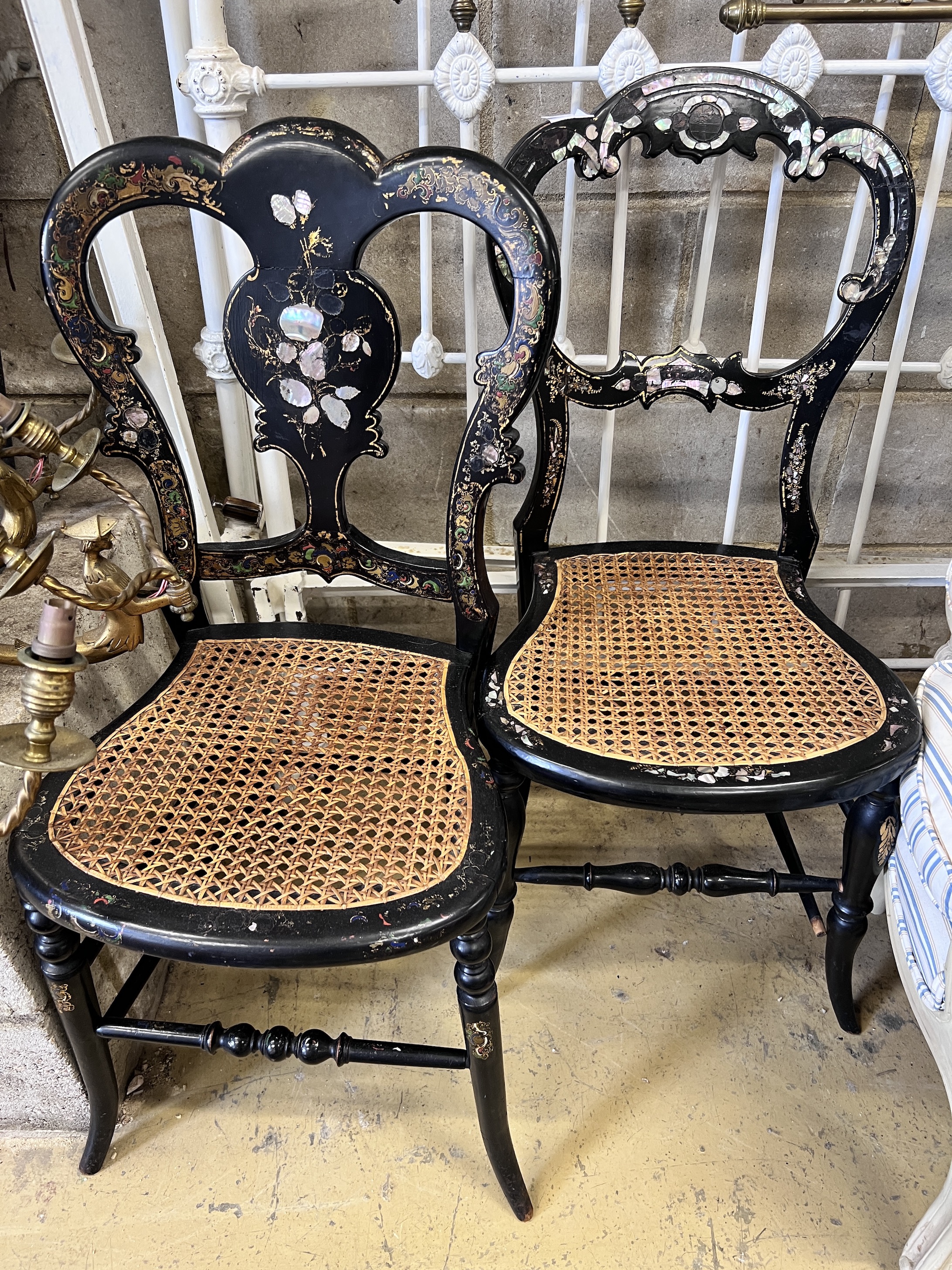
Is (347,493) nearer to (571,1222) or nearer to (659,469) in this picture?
(659,469)

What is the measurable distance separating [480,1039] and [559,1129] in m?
0.36

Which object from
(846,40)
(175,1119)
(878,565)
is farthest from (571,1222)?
(846,40)

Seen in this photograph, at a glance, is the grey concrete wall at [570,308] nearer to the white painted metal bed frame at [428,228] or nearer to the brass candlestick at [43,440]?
the white painted metal bed frame at [428,228]

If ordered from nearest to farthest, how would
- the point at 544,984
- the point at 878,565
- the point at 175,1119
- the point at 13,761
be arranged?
1. the point at 13,761
2. the point at 175,1119
3. the point at 544,984
4. the point at 878,565

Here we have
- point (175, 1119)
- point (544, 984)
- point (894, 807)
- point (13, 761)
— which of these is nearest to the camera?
point (13, 761)

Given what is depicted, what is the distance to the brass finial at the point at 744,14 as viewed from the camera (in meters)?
1.07

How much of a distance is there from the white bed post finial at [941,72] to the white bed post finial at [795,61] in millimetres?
143

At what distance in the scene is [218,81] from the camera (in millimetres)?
1109

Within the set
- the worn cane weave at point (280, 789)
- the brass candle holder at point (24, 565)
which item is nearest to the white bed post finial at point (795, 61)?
the worn cane weave at point (280, 789)

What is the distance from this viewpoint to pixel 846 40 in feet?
3.96

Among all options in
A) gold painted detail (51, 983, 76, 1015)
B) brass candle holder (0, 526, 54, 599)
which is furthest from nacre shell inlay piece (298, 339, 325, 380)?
gold painted detail (51, 983, 76, 1015)

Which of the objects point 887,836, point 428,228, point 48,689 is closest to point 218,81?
point 428,228

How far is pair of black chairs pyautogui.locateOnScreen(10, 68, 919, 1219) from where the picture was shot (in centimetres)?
82

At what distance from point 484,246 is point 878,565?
87 centimetres
